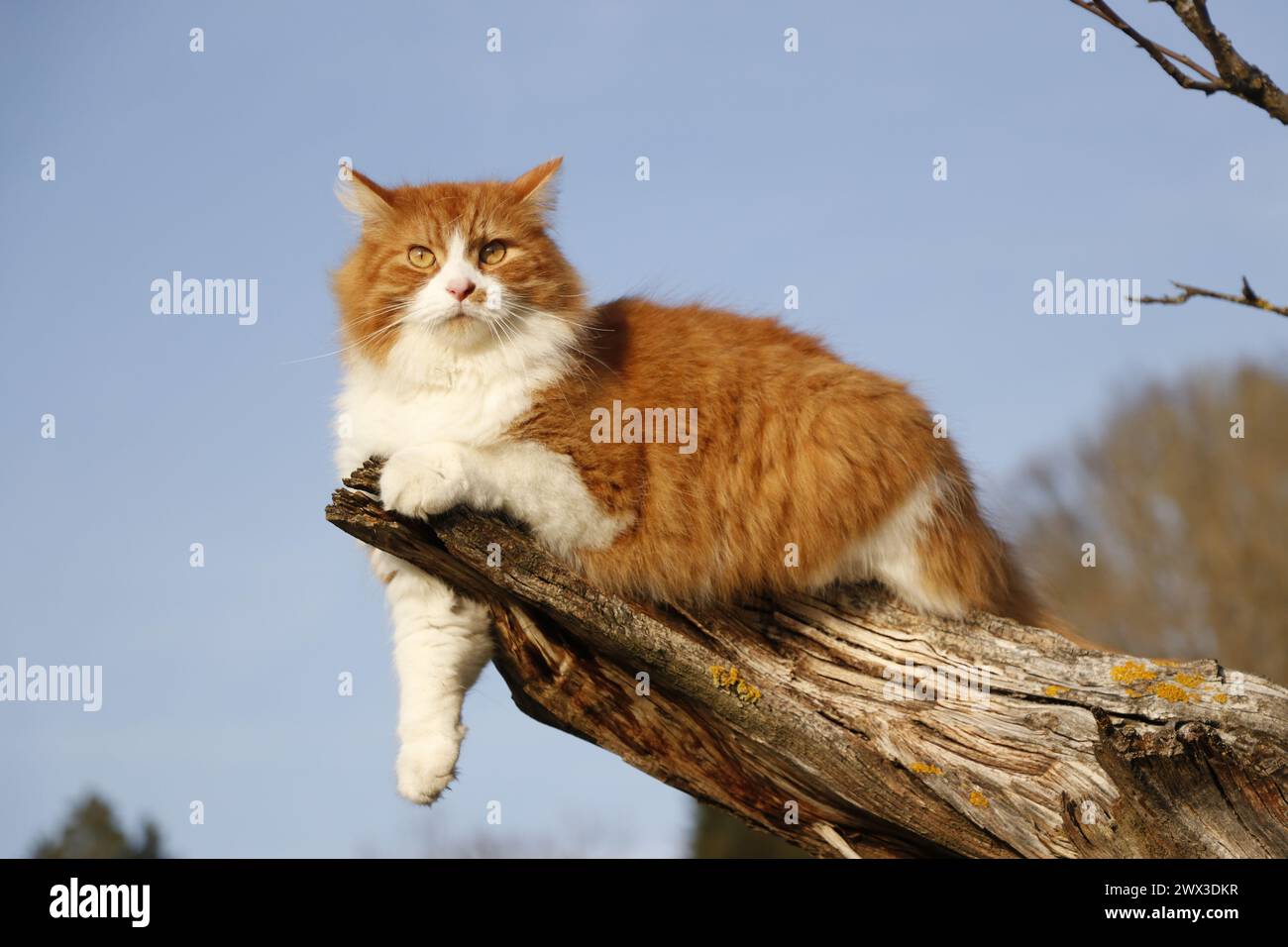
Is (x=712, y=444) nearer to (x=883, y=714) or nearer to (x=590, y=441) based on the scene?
(x=590, y=441)

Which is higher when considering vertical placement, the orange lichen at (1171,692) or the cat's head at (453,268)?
the cat's head at (453,268)

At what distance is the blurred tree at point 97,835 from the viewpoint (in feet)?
57.2

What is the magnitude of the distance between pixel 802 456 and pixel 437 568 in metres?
1.30

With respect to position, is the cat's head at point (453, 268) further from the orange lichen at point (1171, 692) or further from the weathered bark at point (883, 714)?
the orange lichen at point (1171, 692)

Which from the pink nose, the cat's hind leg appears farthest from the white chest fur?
the cat's hind leg

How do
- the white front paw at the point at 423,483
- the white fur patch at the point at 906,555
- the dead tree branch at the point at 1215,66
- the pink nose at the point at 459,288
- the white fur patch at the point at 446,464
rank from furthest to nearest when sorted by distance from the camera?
1. the white fur patch at the point at 906,555
2. the pink nose at the point at 459,288
3. the white fur patch at the point at 446,464
4. the white front paw at the point at 423,483
5. the dead tree branch at the point at 1215,66

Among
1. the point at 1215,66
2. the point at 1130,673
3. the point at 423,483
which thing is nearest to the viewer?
the point at 1215,66

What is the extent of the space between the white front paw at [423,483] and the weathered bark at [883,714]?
3.6 inches

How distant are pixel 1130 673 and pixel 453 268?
262 centimetres

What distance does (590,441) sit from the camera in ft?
13.0

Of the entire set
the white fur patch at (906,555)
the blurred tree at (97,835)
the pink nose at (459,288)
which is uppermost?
the pink nose at (459,288)

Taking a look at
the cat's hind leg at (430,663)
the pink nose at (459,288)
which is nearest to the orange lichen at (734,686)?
the cat's hind leg at (430,663)

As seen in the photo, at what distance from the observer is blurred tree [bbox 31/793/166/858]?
17.4 m

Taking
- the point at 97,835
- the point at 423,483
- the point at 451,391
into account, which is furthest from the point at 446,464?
the point at 97,835
